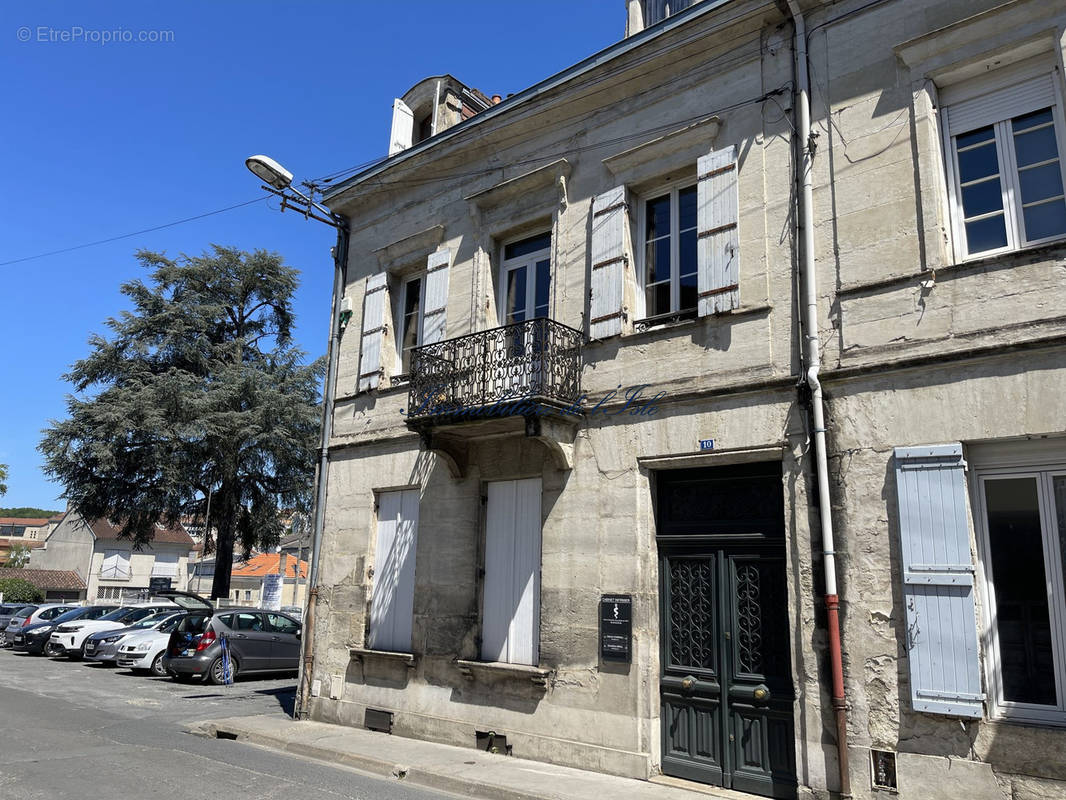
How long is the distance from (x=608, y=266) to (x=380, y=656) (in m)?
6.00

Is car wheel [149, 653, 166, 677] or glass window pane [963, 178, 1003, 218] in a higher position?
glass window pane [963, 178, 1003, 218]

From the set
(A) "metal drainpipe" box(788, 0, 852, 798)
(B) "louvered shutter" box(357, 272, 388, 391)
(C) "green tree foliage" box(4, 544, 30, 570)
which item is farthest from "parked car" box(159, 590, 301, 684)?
(C) "green tree foliage" box(4, 544, 30, 570)

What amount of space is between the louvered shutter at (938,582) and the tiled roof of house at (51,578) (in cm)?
5724

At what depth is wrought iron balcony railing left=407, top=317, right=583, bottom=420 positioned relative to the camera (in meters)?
8.78

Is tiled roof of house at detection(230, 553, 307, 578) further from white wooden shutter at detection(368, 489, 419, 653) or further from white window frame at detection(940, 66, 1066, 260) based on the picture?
white window frame at detection(940, 66, 1066, 260)

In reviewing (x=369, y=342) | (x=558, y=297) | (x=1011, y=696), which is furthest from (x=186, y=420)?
(x=1011, y=696)

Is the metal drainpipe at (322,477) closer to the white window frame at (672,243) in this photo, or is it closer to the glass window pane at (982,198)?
the white window frame at (672,243)

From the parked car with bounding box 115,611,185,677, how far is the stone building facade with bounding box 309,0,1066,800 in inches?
344

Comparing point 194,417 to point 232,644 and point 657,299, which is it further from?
point 657,299

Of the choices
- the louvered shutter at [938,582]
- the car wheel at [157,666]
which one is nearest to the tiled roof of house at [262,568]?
the car wheel at [157,666]

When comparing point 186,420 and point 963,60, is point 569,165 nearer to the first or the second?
point 963,60

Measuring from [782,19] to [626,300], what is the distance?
3.31 m

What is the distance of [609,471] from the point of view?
8.65 meters

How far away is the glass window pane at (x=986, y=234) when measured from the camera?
21.7 ft
